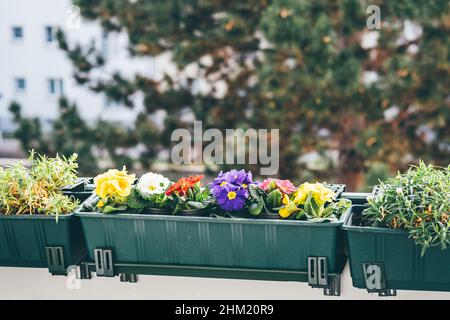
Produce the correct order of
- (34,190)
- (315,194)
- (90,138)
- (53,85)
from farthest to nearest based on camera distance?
1. (53,85)
2. (90,138)
3. (34,190)
4. (315,194)

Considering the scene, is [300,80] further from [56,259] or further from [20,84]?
[20,84]

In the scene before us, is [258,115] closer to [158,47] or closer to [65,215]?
[158,47]

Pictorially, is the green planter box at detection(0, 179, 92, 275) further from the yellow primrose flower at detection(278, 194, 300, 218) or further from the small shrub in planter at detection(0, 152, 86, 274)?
the yellow primrose flower at detection(278, 194, 300, 218)

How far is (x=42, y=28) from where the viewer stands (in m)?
15.2

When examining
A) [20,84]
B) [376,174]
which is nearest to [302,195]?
[376,174]

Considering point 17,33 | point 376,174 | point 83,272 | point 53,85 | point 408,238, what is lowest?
point 376,174

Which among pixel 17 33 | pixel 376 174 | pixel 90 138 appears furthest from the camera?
pixel 17 33

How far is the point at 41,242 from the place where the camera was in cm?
152

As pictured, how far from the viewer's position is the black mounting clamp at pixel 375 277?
1.36m

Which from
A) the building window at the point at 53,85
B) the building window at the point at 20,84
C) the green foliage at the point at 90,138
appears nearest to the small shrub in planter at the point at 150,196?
the green foliage at the point at 90,138

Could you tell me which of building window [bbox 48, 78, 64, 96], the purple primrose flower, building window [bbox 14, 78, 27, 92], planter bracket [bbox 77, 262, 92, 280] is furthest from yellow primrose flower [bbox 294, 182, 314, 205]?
building window [bbox 14, 78, 27, 92]

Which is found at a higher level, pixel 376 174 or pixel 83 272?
pixel 83 272

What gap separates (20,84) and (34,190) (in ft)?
48.3

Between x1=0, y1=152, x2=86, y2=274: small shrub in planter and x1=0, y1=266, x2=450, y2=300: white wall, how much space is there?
4 cm
